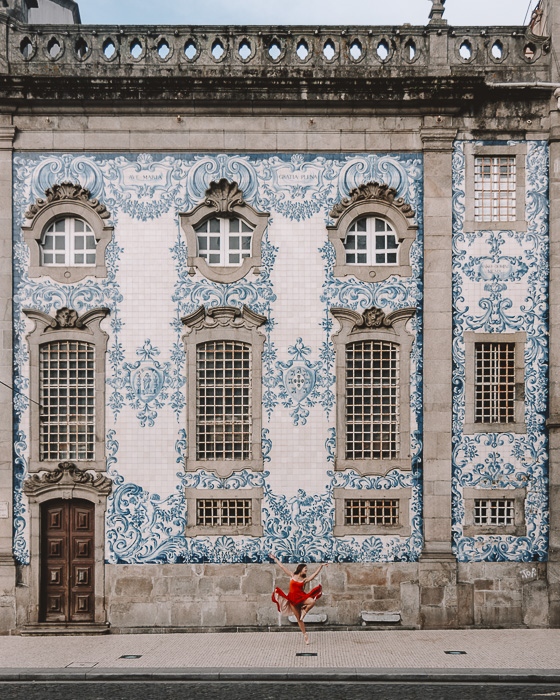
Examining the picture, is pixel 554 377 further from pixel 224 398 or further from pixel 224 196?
pixel 224 196

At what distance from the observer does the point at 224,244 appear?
16.4m

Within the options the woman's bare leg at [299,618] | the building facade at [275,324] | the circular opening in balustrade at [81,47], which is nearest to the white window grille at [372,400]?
the building facade at [275,324]

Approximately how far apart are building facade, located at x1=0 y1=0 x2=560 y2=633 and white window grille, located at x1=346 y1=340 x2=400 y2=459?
0.15 ft

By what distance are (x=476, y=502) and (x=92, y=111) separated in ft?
33.7

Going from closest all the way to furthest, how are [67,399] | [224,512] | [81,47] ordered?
[224,512]
[67,399]
[81,47]

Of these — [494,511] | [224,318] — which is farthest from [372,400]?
[224,318]

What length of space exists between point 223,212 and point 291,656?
26.2 feet

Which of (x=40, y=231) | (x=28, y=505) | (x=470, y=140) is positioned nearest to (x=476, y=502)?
(x=470, y=140)

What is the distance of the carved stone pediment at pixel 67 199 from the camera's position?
53.2ft

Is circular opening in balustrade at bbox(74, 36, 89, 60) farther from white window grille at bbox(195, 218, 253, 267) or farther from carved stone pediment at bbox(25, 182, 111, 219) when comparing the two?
white window grille at bbox(195, 218, 253, 267)

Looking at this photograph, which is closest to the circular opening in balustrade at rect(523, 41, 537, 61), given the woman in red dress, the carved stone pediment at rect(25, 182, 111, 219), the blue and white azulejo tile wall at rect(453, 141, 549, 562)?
the blue and white azulejo tile wall at rect(453, 141, 549, 562)

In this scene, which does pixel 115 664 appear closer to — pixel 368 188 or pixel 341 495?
pixel 341 495

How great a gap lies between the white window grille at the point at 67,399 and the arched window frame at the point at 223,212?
2.57 m

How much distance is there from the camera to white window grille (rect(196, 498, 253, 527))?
16.1m
